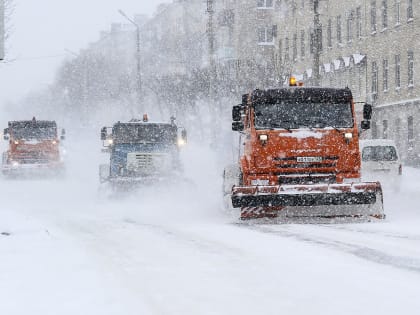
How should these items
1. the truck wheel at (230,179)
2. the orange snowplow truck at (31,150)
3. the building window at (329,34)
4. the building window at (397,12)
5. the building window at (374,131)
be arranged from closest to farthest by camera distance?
1. the truck wheel at (230,179)
2. the orange snowplow truck at (31,150)
3. the building window at (397,12)
4. the building window at (374,131)
5. the building window at (329,34)

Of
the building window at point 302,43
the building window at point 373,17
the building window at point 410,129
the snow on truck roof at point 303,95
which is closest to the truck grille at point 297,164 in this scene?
the snow on truck roof at point 303,95

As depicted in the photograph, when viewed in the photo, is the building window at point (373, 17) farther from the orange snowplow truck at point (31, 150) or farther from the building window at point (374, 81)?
the orange snowplow truck at point (31, 150)

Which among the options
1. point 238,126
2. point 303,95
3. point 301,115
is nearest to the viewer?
point 301,115

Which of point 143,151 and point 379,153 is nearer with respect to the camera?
point 143,151

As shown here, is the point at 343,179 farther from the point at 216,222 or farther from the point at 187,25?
the point at 187,25

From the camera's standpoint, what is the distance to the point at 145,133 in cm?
2355

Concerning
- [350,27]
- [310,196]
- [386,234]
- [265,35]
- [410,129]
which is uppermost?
[265,35]

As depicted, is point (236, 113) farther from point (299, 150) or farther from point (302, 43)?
point (302, 43)

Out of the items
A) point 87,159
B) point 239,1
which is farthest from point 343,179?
point 239,1

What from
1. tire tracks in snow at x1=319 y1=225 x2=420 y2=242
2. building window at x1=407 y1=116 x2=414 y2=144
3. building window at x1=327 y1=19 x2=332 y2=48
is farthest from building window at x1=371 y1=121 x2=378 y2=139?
tire tracks in snow at x1=319 y1=225 x2=420 y2=242

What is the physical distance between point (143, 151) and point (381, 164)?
21.7 ft

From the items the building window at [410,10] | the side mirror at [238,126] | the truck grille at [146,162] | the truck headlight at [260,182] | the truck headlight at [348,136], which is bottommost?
the truck headlight at [260,182]

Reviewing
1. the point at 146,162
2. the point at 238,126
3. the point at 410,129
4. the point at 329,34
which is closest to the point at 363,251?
the point at 238,126

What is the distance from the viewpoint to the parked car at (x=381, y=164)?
24406mm
